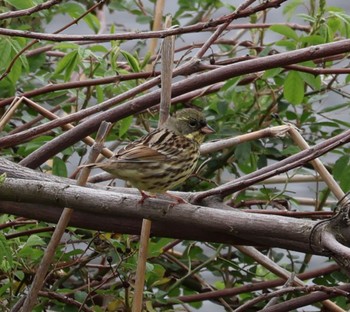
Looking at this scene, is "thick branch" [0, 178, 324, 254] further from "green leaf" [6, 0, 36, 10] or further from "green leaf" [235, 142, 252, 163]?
"green leaf" [235, 142, 252, 163]

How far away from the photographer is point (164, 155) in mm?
3289

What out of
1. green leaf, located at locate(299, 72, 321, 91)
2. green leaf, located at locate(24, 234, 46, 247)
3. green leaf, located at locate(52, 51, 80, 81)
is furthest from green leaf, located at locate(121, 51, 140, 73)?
green leaf, located at locate(24, 234, 46, 247)

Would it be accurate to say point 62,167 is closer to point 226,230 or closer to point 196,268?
point 196,268

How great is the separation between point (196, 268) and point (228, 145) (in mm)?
581

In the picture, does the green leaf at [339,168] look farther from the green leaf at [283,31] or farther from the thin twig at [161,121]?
the thin twig at [161,121]

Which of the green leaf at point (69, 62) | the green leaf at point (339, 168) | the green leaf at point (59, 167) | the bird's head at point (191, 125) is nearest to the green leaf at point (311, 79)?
the green leaf at point (339, 168)

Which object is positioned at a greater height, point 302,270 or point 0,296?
point 302,270

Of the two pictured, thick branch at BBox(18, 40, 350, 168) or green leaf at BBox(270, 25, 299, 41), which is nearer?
thick branch at BBox(18, 40, 350, 168)

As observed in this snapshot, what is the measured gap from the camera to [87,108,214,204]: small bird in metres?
3.07

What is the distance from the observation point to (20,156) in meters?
3.64

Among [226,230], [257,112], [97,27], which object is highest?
[97,27]

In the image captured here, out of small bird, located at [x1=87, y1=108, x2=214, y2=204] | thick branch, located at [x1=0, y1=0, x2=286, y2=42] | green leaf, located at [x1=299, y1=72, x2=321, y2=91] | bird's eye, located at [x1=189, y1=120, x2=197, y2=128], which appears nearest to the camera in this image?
thick branch, located at [x1=0, y1=0, x2=286, y2=42]

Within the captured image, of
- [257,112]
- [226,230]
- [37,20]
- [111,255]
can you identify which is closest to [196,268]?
[111,255]

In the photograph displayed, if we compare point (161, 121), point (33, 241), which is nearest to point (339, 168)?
point (161, 121)
